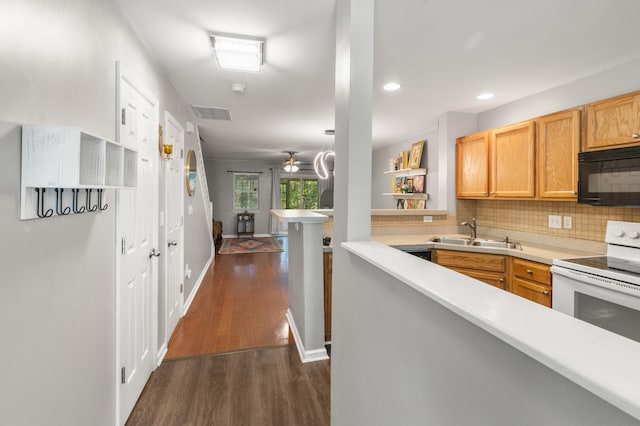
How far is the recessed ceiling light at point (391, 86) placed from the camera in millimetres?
2849

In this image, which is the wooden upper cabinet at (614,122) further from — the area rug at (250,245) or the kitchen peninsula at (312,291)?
the area rug at (250,245)

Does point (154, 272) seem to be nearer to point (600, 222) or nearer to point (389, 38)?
point (389, 38)

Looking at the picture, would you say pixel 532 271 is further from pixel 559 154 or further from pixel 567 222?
pixel 559 154

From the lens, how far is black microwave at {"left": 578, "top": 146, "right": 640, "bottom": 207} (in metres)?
1.99

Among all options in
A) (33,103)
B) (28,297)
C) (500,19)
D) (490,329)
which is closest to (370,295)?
(490,329)

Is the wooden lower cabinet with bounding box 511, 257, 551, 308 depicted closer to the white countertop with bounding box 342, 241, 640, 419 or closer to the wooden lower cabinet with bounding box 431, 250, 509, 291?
the wooden lower cabinet with bounding box 431, 250, 509, 291

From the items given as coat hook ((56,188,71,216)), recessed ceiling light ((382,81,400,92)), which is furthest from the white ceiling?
coat hook ((56,188,71,216))

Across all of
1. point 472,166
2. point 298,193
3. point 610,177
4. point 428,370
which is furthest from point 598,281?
point 298,193

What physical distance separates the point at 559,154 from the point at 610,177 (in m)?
0.52

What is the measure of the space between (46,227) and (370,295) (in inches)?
49.6

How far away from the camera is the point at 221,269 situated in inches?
218

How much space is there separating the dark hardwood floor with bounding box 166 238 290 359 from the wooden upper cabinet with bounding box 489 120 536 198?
2.64 meters

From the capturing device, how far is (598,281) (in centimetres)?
189

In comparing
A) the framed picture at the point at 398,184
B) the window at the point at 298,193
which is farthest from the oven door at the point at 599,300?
the window at the point at 298,193
